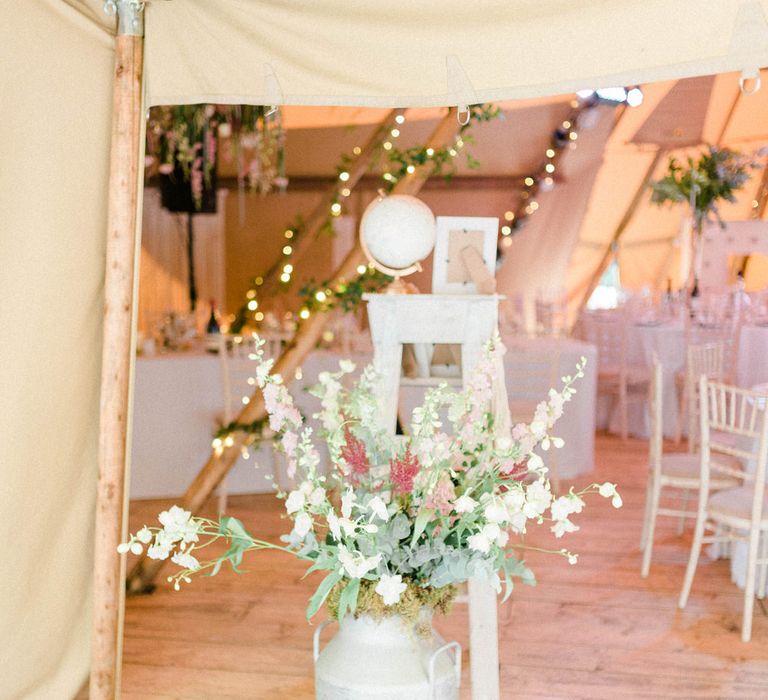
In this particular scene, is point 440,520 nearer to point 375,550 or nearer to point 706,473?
point 375,550

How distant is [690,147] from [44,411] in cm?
973

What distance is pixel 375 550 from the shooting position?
1.99 meters

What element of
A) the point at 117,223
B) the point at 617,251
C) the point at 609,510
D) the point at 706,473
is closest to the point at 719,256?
the point at 617,251

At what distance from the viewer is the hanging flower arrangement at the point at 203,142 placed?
571cm

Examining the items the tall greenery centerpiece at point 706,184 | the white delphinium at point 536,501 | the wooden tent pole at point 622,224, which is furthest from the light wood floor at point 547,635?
the wooden tent pole at point 622,224

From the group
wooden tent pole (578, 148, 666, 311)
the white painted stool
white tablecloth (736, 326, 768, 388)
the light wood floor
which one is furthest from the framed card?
wooden tent pole (578, 148, 666, 311)

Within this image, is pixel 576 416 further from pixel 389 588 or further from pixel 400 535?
pixel 389 588

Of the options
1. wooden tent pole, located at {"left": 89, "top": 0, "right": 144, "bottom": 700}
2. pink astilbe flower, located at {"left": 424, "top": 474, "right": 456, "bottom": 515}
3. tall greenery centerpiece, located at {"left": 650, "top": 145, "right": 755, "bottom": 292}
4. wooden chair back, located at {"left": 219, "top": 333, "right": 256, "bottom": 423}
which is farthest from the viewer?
tall greenery centerpiece, located at {"left": 650, "top": 145, "right": 755, "bottom": 292}

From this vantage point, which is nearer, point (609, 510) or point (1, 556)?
point (1, 556)

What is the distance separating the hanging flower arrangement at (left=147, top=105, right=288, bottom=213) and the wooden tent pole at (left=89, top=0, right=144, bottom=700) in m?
1.61

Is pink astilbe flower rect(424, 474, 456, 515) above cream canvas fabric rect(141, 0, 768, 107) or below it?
below

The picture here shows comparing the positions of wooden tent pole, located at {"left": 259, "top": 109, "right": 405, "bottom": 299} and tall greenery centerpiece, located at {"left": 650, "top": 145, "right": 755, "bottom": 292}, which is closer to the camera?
wooden tent pole, located at {"left": 259, "top": 109, "right": 405, "bottom": 299}

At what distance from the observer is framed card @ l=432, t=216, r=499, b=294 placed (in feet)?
9.66

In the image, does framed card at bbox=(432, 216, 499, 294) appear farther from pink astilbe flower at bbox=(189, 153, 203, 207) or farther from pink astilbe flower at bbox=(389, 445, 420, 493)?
pink astilbe flower at bbox=(189, 153, 203, 207)
